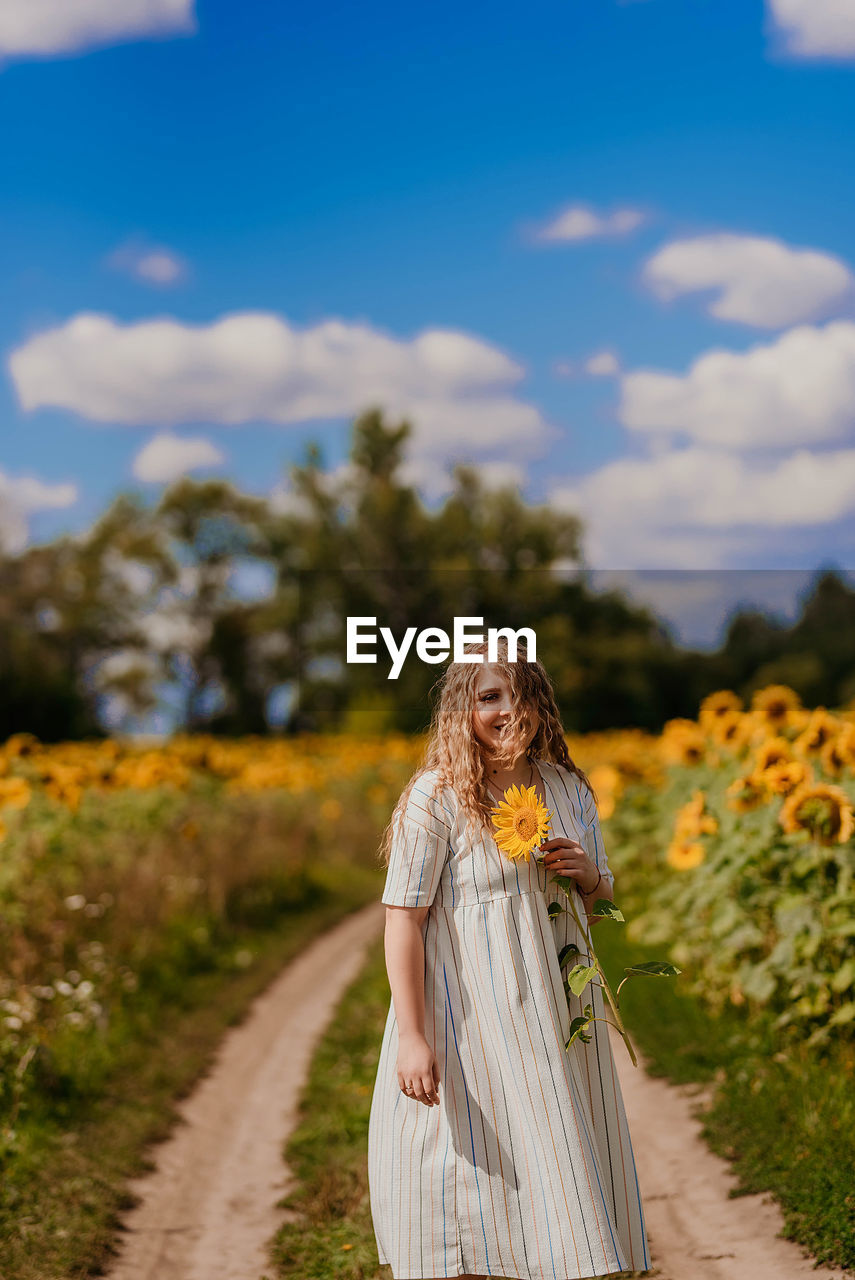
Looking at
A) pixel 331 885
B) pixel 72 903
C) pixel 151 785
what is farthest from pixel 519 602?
pixel 72 903

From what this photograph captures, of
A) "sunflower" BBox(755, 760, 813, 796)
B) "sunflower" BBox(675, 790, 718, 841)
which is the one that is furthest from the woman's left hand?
"sunflower" BBox(675, 790, 718, 841)

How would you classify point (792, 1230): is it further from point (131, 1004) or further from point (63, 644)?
point (63, 644)

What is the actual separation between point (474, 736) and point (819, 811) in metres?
2.63

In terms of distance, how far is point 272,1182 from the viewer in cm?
511

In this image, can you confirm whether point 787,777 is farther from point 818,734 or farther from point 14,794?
point 14,794

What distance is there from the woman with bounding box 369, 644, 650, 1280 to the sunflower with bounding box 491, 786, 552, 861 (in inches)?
2.4

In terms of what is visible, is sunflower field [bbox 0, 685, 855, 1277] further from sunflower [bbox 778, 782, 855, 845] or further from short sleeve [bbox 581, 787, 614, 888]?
short sleeve [bbox 581, 787, 614, 888]

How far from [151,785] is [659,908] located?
14.1 ft

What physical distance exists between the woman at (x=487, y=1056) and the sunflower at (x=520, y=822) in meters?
0.06

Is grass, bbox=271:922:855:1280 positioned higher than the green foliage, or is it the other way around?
the green foliage

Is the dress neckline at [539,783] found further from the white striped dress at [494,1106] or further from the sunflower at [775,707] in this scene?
the sunflower at [775,707]

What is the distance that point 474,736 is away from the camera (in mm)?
→ 3102

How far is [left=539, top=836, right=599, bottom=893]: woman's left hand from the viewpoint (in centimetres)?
299

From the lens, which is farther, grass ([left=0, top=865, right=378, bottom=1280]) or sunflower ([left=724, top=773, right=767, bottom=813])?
sunflower ([left=724, top=773, right=767, bottom=813])
